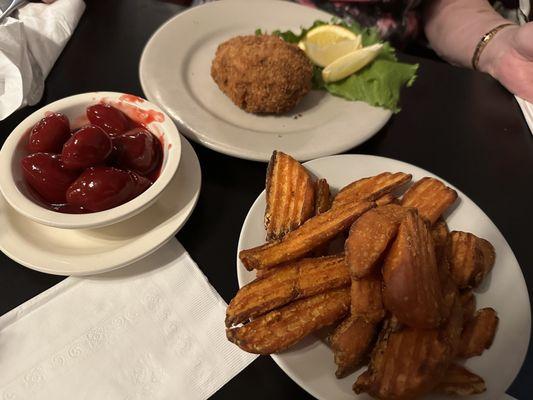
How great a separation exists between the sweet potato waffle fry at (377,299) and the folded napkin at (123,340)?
11 centimetres

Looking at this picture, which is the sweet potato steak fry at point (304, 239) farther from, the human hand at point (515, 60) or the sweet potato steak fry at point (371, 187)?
the human hand at point (515, 60)

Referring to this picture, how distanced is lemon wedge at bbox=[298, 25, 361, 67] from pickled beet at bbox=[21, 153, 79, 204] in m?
0.88

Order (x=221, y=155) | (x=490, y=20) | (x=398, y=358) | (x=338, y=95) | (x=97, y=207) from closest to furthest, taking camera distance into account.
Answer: (x=398, y=358) < (x=97, y=207) < (x=221, y=155) < (x=338, y=95) < (x=490, y=20)

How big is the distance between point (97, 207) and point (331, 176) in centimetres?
48

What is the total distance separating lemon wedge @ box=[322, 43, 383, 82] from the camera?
141 cm

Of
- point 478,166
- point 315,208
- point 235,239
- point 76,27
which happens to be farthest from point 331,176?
point 76,27

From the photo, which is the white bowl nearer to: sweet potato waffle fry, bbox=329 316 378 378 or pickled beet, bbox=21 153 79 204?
pickled beet, bbox=21 153 79 204

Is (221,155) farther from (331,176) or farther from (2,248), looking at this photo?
(2,248)

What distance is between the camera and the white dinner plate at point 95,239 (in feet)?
2.83

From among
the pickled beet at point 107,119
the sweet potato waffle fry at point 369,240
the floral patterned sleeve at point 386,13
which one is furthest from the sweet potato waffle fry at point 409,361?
the floral patterned sleeve at point 386,13

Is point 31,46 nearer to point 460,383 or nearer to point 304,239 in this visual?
A: point 304,239

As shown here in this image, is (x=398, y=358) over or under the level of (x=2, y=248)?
over

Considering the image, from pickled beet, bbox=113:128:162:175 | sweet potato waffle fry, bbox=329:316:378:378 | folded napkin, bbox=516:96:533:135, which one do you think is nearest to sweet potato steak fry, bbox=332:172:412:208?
sweet potato waffle fry, bbox=329:316:378:378

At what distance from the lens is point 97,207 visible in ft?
2.83
